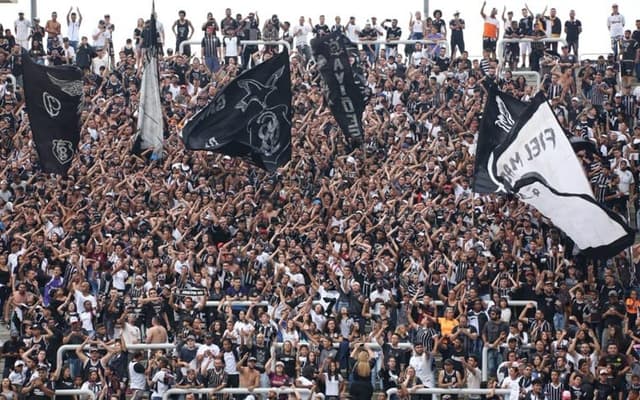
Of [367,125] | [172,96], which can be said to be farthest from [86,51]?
[367,125]

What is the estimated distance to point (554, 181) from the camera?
28.4 m

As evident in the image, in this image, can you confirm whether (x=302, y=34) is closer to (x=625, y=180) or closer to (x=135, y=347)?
(x=625, y=180)

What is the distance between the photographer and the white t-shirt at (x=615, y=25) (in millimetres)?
42469

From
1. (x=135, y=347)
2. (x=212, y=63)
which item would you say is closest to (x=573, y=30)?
(x=212, y=63)

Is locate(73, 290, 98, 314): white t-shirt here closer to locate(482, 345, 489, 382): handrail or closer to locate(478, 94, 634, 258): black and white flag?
locate(482, 345, 489, 382): handrail

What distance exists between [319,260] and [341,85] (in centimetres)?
661

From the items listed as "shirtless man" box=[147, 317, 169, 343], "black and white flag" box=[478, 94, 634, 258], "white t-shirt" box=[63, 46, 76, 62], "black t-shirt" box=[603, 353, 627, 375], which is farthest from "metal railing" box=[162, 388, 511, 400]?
"white t-shirt" box=[63, 46, 76, 62]

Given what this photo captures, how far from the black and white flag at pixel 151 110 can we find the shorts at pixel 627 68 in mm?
10461

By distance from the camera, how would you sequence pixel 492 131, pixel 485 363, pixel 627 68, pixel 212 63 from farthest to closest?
1. pixel 212 63
2. pixel 627 68
3. pixel 492 131
4. pixel 485 363

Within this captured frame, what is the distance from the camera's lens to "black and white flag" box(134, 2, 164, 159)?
3494 centimetres

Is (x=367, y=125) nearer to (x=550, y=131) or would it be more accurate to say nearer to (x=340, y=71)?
(x=340, y=71)

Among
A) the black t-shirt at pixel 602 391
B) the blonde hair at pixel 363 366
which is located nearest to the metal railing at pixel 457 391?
the blonde hair at pixel 363 366

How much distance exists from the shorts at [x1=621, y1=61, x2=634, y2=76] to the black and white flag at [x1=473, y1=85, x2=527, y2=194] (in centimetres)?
1070

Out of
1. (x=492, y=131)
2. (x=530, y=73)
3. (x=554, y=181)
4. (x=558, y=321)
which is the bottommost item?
(x=558, y=321)
